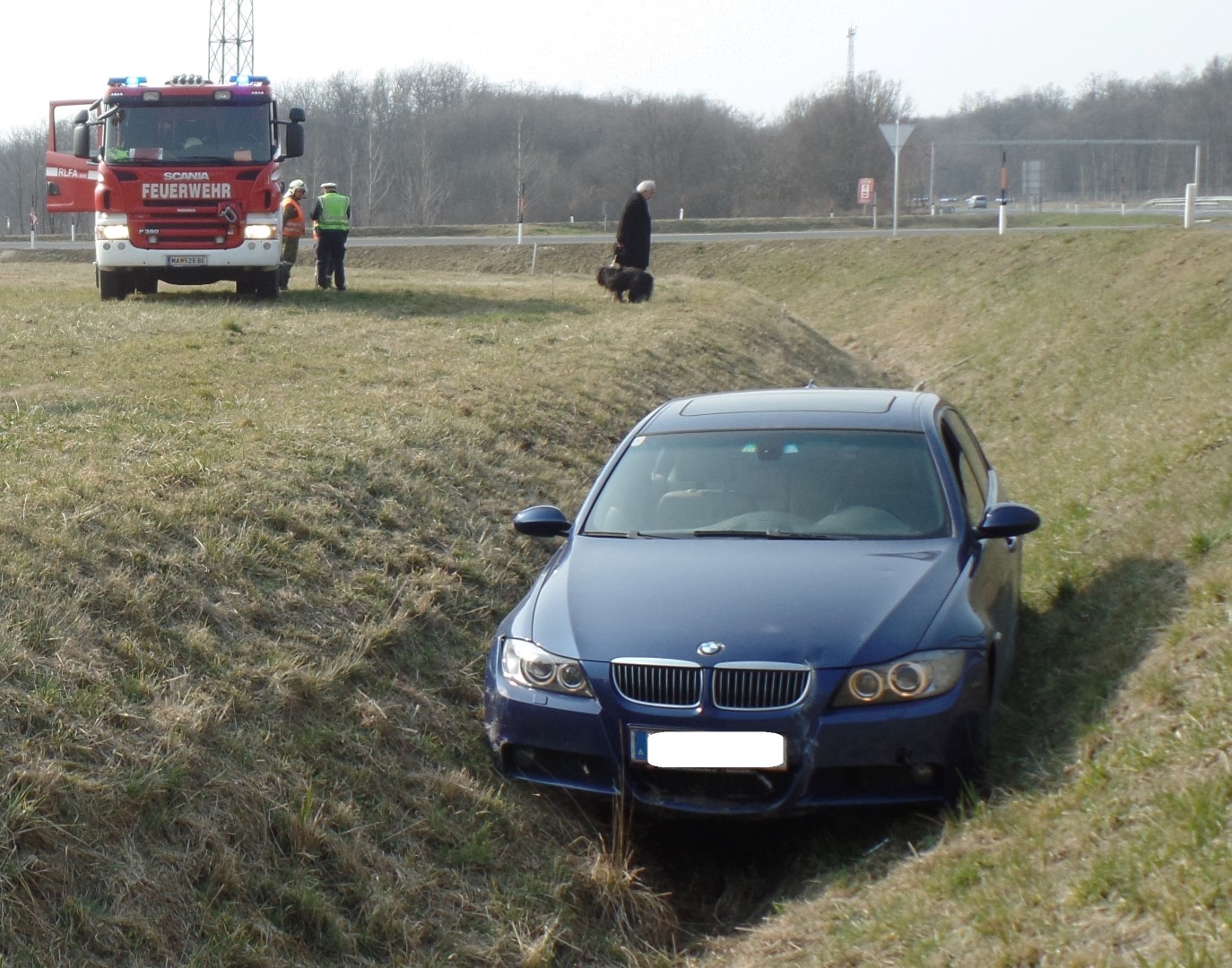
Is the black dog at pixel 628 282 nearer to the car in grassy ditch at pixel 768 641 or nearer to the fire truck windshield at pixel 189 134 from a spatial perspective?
the fire truck windshield at pixel 189 134

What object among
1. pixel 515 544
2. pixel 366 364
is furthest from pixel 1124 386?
pixel 515 544

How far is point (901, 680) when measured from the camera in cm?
465

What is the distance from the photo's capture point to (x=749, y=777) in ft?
15.3

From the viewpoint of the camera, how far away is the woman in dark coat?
21094 millimetres

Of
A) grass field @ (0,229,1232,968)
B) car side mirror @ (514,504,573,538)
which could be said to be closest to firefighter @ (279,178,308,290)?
grass field @ (0,229,1232,968)

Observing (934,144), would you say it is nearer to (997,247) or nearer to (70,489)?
(997,247)

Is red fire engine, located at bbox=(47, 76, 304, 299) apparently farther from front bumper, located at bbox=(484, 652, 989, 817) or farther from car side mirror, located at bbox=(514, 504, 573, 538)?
front bumper, located at bbox=(484, 652, 989, 817)

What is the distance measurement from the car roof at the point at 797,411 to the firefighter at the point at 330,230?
15.1 metres

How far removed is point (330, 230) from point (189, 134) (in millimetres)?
3248

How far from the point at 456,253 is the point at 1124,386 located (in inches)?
1015

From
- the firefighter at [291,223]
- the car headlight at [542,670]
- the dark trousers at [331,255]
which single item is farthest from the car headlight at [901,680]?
the firefighter at [291,223]

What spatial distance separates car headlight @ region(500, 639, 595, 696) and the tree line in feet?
203

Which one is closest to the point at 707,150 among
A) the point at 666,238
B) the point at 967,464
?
the point at 666,238

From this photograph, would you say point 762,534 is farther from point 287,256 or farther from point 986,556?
point 287,256
